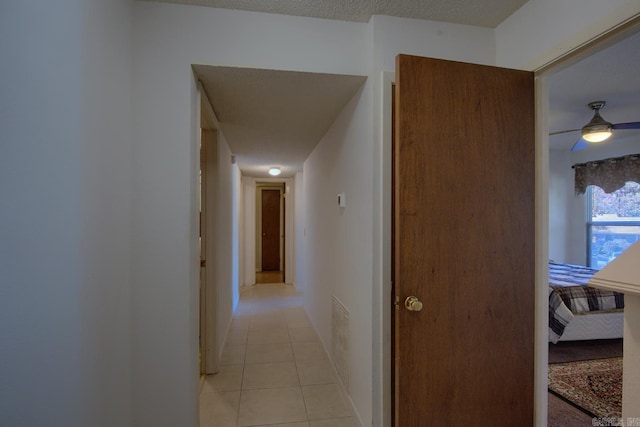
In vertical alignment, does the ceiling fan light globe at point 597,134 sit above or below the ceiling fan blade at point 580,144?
below

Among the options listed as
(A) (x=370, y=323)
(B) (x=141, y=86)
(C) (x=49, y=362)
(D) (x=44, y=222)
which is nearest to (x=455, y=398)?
(A) (x=370, y=323)

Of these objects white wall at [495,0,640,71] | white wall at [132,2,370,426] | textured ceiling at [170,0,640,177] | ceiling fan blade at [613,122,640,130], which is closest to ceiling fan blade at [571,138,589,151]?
textured ceiling at [170,0,640,177]

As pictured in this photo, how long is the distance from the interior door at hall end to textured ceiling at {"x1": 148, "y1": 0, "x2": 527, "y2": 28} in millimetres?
431

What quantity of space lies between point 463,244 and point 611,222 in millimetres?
5318

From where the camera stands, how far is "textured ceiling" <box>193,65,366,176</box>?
1.74 m

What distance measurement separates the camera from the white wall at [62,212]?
795mm

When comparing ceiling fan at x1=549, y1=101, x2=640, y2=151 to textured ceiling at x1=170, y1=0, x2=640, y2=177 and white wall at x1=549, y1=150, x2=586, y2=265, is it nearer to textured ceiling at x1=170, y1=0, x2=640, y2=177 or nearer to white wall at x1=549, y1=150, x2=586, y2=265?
textured ceiling at x1=170, y1=0, x2=640, y2=177

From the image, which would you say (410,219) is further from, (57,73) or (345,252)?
(57,73)

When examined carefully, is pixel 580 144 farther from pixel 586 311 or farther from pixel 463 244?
pixel 463 244

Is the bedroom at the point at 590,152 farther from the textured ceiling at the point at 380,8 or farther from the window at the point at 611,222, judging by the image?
the textured ceiling at the point at 380,8

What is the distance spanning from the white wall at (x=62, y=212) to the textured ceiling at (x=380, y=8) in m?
0.63

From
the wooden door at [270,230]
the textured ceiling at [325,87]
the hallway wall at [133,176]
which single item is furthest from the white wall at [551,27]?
the wooden door at [270,230]

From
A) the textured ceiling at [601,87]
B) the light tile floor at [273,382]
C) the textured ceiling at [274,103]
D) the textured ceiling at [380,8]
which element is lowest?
the light tile floor at [273,382]

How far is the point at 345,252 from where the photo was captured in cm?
224
